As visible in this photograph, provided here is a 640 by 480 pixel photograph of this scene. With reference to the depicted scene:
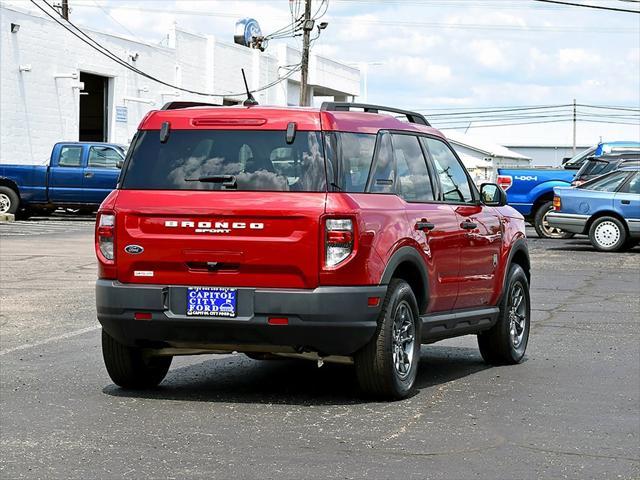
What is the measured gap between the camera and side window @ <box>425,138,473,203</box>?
10134mm

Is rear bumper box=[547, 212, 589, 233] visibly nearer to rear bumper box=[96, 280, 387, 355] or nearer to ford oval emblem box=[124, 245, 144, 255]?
rear bumper box=[96, 280, 387, 355]

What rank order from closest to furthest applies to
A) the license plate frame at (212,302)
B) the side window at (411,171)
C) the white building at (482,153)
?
the license plate frame at (212,302), the side window at (411,171), the white building at (482,153)

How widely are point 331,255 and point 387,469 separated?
6.55ft

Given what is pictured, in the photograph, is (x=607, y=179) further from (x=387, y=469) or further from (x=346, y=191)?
Answer: (x=387, y=469)

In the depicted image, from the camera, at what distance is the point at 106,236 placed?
351 inches

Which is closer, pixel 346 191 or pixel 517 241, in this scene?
pixel 346 191

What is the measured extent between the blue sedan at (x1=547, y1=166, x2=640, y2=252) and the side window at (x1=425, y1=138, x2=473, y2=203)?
53.7 feet

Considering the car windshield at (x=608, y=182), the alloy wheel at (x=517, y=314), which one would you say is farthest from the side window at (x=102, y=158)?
the alloy wheel at (x=517, y=314)

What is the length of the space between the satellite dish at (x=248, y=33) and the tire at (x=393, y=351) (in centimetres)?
5156

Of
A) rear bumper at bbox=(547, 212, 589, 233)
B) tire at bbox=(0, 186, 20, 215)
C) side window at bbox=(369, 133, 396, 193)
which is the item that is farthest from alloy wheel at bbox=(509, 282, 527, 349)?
tire at bbox=(0, 186, 20, 215)

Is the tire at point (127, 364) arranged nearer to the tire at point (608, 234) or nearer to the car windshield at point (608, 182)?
the tire at point (608, 234)

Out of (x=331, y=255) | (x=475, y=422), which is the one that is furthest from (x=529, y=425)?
(x=331, y=255)

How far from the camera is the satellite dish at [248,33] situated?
59875 millimetres

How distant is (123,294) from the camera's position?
873cm
